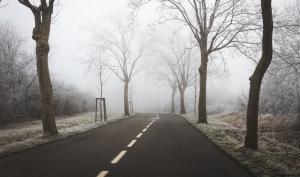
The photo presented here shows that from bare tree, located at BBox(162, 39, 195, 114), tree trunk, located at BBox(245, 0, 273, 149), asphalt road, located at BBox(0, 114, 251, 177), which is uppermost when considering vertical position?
bare tree, located at BBox(162, 39, 195, 114)

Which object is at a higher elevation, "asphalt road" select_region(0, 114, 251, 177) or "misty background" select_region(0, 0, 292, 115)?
"misty background" select_region(0, 0, 292, 115)

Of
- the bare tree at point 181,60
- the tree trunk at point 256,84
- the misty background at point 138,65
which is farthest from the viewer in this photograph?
the bare tree at point 181,60

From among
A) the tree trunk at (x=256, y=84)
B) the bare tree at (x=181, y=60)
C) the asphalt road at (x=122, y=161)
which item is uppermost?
the bare tree at (x=181, y=60)

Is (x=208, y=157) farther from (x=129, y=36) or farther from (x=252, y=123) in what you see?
(x=129, y=36)

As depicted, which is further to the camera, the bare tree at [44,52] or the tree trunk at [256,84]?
the bare tree at [44,52]

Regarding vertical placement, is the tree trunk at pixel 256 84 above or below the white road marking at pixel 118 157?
above

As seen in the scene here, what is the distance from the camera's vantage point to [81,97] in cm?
4344

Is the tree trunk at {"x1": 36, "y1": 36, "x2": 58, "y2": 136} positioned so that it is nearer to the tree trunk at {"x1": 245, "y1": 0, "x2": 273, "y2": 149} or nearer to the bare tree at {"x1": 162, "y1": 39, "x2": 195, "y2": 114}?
the tree trunk at {"x1": 245, "y1": 0, "x2": 273, "y2": 149}

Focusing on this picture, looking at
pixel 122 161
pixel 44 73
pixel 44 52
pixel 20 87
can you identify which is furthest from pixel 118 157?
pixel 20 87

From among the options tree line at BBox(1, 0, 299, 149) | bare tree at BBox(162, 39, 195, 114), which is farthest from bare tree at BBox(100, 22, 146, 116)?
bare tree at BBox(162, 39, 195, 114)

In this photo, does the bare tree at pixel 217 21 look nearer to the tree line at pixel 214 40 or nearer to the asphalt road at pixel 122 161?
the tree line at pixel 214 40

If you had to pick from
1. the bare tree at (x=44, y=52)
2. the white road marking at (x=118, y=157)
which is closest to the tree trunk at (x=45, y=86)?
the bare tree at (x=44, y=52)

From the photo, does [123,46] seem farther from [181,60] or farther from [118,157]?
[118,157]

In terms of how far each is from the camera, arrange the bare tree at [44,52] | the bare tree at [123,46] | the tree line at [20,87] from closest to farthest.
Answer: the bare tree at [44,52], the tree line at [20,87], the bare tree at [123,46]
